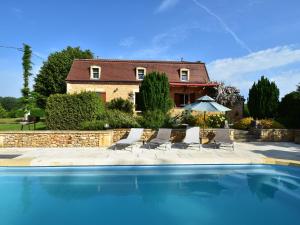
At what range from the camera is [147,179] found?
10344 millimetres

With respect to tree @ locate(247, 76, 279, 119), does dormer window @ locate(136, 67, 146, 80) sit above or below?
above

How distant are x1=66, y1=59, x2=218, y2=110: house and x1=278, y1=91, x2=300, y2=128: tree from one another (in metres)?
8.88

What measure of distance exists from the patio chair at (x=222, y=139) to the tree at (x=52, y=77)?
110 ft

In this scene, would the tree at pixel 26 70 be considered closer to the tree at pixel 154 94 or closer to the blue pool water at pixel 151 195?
the tree at pixel 154 94

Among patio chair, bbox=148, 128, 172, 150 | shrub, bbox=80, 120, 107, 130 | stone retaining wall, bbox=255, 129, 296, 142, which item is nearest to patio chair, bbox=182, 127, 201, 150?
patio chair, bbox=148, 128, 172, 150

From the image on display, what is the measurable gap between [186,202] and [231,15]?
48.4ft

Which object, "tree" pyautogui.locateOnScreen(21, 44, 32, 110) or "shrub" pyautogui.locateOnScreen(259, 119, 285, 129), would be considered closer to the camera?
"shrub" pyautogui.locateOnScreen(259, 119, 285, 129)

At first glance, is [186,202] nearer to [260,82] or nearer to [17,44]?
[260,82]

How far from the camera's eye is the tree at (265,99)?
21.1m

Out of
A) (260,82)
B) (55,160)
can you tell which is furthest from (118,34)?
(55,160)

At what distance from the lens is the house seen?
30.5m

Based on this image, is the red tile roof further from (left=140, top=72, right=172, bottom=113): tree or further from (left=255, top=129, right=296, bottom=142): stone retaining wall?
(left=255, top=129, right=296, bottom=142): stone retaining wall

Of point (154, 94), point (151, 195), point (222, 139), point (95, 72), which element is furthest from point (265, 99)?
point (95, 72)

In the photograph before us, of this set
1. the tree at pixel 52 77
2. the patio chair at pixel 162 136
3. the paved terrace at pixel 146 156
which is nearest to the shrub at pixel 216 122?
the paved terrace at pixel 146 156
